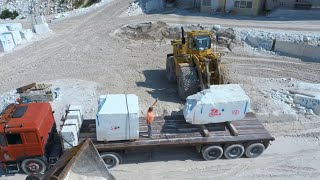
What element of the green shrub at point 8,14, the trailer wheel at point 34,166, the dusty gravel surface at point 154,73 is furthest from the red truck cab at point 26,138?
the green shrub at point 8,14

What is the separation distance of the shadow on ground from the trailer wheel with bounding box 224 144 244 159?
4318mm

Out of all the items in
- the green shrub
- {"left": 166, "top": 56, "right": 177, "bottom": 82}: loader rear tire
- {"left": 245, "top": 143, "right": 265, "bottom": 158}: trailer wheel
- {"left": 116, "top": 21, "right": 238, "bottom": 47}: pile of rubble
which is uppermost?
the green shrub

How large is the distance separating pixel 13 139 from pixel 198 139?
6.04m

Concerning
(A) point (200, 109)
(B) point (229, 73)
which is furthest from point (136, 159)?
(B) point (229, 73)

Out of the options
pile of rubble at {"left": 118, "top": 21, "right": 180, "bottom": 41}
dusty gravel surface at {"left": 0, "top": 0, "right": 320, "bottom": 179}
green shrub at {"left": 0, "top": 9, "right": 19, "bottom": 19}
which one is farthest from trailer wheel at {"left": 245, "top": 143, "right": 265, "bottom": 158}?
green shrub at {"left": 0, "top": 9, "right": 19, "bottom": 19}

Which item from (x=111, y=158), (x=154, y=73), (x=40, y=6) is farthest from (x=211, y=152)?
(x=40, y=6)

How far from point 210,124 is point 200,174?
191cm

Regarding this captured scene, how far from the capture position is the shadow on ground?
15.8m

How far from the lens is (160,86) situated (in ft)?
56.1

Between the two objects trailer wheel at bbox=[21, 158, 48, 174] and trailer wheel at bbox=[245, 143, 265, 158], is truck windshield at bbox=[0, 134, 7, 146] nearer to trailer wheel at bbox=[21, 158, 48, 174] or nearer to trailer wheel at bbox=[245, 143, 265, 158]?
trailer wheel at bbox=[21, 158, 48, 174]

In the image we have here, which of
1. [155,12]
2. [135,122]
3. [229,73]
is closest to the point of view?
[135,122]

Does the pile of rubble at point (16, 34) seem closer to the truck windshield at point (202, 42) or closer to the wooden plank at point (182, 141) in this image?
the truck windshield at point (202, 42)

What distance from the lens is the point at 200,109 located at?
37.1 feet

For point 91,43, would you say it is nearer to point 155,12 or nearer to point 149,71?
point 149,71
